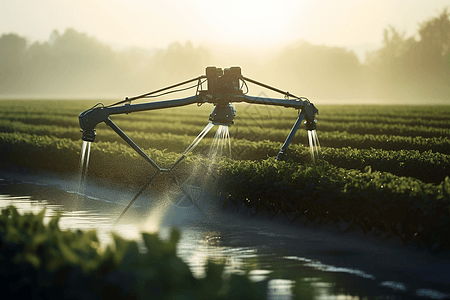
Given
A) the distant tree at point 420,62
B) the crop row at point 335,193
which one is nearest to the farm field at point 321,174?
the crop row at point 335,193

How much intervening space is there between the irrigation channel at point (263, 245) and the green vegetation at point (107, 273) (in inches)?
69.2

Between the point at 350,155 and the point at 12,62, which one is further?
the point at 12,62

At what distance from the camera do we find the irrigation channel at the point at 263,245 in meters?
6.45

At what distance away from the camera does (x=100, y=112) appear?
9664 millimetres

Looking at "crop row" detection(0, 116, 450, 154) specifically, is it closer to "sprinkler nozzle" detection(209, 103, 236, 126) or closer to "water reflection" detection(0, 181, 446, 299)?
"water reflection" detection(0, 181, 446, 299)

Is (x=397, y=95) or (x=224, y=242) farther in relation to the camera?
(x=397, y=95)

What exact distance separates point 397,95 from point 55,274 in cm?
13969

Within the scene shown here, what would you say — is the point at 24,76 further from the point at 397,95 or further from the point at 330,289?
the point at 330,289

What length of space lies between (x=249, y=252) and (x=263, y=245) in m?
0.54

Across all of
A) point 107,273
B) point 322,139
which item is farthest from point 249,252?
point 322,139

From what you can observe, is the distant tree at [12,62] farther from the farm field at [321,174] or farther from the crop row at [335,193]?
the crop row at [335,193]

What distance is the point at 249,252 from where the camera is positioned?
316 inches

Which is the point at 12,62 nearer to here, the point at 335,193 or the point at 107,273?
the point at 335,193

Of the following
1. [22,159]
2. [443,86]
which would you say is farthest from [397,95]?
[22,159]
